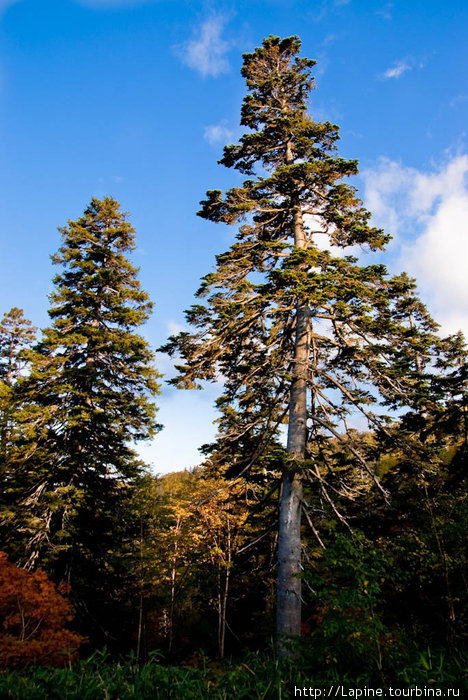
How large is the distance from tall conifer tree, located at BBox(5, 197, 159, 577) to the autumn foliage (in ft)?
4.62

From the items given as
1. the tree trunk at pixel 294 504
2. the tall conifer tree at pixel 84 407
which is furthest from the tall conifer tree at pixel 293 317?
the tall conifer tree at pixel 84 407

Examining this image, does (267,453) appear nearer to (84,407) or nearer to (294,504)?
(294,504)

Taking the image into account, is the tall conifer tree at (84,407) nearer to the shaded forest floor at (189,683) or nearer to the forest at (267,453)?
the forest at (267,453)

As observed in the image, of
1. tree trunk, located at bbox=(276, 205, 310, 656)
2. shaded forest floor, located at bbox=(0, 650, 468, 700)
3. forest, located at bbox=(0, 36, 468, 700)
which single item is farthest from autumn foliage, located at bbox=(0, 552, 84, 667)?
shaded forest floor, located at bbox=(0, 650, 468, 700)

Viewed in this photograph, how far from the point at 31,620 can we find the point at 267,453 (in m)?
8.14

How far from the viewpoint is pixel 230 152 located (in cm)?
1355

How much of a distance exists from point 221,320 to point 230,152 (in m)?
7.86

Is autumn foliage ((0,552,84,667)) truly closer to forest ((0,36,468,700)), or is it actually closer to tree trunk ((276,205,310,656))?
forest ((0,36,468,700))

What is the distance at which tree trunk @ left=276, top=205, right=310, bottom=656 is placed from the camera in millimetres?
7676

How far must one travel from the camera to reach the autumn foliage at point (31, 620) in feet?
29.3

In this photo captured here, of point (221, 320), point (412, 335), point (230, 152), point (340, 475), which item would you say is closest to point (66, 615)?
point (340, 475)

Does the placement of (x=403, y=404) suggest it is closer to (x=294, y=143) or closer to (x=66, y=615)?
(x=294, y=143)

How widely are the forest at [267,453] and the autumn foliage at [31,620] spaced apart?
60 mm

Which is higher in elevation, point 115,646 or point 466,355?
point 466,355
